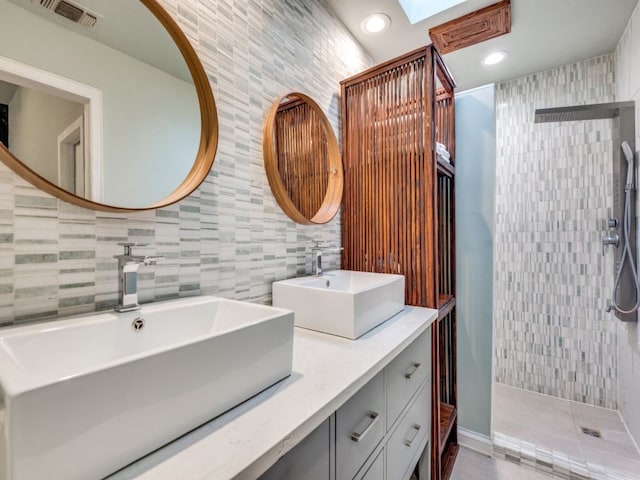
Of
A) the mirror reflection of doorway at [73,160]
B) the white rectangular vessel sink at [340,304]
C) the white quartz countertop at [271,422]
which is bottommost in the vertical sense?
the white quartz countertop at [271,422]

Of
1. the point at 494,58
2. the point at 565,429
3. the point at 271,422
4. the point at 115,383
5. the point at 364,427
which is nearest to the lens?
the point at 115,383

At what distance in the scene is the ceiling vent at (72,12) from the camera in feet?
2.25

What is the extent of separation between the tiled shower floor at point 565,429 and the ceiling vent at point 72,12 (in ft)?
8.62

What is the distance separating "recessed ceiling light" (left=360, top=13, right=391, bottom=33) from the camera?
1637 millimetres

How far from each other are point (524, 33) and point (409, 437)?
7.61ft

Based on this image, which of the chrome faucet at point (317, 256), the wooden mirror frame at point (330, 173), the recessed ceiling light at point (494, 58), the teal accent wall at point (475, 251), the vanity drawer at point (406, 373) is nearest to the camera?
the vanity drawer at point (406, 373)

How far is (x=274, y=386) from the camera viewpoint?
0.64 metres

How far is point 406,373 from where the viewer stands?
1030mm

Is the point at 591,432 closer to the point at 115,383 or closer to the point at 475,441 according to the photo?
the point at 475,441

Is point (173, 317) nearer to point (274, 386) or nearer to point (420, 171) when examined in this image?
point (274, 386)

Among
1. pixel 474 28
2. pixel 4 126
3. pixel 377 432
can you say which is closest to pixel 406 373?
pixel 377 432

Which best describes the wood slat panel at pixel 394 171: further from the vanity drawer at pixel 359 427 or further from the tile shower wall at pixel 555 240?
the tile shower wall at pixel 555 240

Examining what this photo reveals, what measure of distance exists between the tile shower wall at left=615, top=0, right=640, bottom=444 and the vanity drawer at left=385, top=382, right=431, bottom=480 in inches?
54.9

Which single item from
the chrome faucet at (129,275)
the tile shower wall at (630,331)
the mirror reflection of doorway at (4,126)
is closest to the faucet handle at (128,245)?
the chrome faucet at (129,275)
